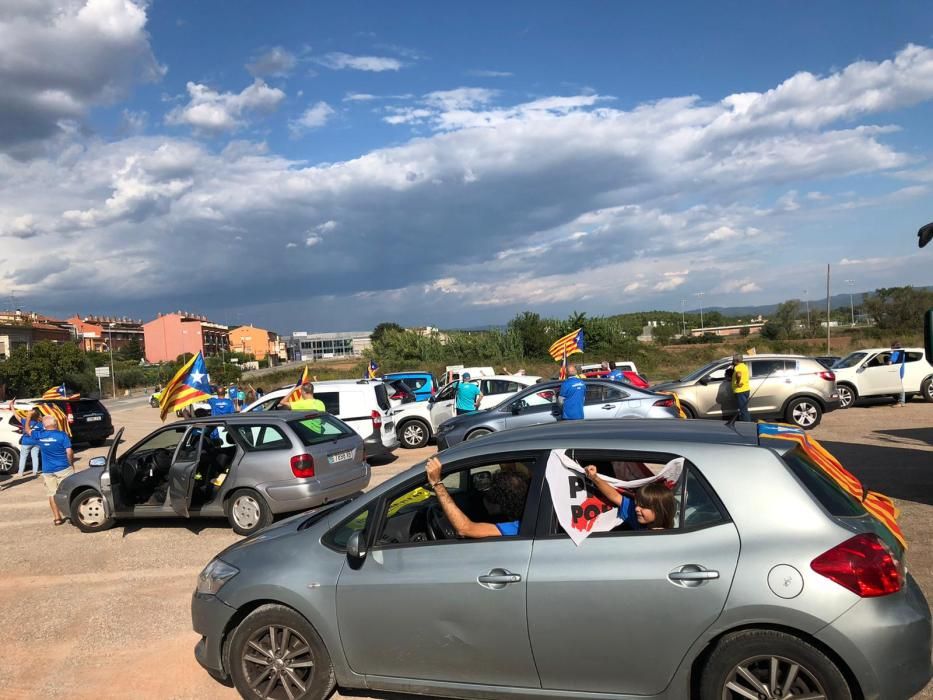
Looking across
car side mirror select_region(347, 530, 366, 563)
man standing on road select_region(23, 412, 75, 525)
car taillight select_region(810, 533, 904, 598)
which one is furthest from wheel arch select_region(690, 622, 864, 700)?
man standing on road select_region(23, 412, 75, 525)

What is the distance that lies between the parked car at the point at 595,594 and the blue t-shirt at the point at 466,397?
393 inches

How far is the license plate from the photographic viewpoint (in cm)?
860

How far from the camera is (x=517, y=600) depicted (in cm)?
342

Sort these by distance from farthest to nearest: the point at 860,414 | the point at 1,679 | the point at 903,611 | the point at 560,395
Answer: the point at 860,414
the point at 560,395
the point at 1,679
the point at 903,611

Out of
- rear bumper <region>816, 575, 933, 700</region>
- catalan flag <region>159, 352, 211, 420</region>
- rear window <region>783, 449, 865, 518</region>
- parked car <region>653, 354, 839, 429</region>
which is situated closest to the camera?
rear bumper <region>816, 575, 933, 700</region>

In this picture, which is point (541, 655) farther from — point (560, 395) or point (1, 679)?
point (560, 395)

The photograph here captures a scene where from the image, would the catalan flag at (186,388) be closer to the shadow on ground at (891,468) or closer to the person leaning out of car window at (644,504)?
the person leaning out of car window at (644,504)

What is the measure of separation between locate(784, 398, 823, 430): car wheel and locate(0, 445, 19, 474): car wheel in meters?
17.5

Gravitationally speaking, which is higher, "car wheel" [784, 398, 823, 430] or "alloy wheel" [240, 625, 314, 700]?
"alloy wheel" [240, 625, 314, 700]

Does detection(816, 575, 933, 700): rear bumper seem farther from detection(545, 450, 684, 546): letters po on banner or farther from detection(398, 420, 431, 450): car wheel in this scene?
detection(398, 420, 431, 450): car wheel

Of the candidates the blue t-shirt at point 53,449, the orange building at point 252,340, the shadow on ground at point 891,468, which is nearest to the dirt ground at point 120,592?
the shadow on ground at point 891,468

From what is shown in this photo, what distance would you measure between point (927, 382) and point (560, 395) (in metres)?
12.7

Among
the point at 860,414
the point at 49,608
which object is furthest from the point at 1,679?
the point at 860,414

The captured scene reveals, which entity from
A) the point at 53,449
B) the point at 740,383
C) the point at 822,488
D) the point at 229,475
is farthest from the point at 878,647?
the point at 740,383
